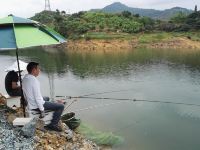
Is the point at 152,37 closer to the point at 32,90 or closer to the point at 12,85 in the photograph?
the point at 12,85

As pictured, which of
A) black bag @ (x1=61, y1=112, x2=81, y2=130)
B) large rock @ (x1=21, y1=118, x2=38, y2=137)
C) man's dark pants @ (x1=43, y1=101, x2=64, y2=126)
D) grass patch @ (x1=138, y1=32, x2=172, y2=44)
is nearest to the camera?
large rock @ (x1=21, y1=118, x2=38, y2=137)

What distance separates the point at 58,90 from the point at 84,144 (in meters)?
15.9

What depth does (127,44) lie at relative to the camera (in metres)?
70.9

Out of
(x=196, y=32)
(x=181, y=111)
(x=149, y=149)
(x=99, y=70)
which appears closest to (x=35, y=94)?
(x=149, y=149)

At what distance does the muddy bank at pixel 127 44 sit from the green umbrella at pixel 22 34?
195 feet

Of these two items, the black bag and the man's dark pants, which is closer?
the man's dark pants

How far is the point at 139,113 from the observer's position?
2011 cm

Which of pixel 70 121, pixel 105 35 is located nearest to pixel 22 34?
pixel 70 121

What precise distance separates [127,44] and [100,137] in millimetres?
57033

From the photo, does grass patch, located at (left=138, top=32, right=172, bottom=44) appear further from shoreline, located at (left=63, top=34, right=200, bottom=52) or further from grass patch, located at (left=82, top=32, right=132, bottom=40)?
grass patch, located at (left=82, top=32, right=132, bottom=40)

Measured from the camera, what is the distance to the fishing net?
14.6 meters

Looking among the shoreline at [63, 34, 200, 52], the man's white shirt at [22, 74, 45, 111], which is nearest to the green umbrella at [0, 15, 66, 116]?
the man's white shirt at [22, 74, 45, 111]

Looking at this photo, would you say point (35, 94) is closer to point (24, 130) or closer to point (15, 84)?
point (24, 130)

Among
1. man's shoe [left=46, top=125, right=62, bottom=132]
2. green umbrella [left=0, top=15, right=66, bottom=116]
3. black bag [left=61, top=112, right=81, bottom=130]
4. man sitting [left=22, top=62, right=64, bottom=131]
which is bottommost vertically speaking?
black bag [left=61, top=112, right=81, bottom=130]
